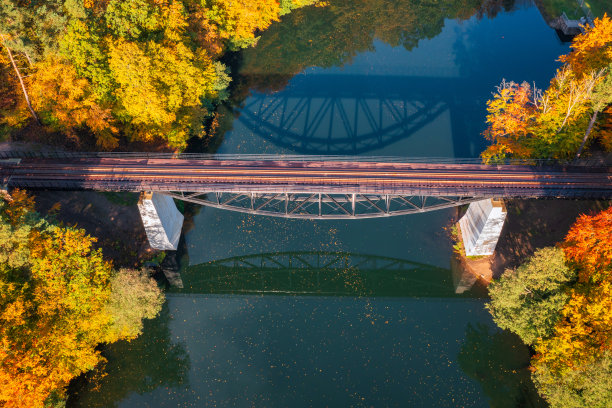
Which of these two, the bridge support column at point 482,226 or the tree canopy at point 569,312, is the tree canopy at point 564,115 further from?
the tree canopy at point 569,312

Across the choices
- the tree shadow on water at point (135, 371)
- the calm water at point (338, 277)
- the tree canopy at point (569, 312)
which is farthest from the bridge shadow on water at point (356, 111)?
the tree shadow on water at point (135, 371)

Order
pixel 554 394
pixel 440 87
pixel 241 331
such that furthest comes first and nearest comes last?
pixel 440 87 < pixel 241 331 < pixel 554 394

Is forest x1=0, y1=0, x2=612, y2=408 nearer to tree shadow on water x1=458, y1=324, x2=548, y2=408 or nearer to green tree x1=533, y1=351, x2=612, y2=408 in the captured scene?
green tree x1=533, y1=351, x2=612, y2=408

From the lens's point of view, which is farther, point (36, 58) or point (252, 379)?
point (36, 58)

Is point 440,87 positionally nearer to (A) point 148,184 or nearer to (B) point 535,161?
(B) point 535,161

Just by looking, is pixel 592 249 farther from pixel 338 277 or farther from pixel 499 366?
pixel 338 277

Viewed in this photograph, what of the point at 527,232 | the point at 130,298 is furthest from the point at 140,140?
the point at 527,232

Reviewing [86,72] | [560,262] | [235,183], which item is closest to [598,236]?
[560,262]

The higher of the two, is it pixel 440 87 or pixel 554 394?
pixel 440 87
